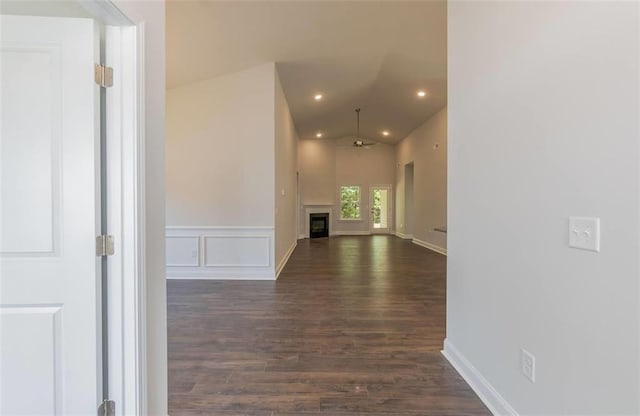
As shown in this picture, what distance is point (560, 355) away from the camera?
1.30 meters

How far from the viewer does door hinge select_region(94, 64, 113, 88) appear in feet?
4.09

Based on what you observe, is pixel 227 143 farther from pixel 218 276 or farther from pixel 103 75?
pixel 103 75

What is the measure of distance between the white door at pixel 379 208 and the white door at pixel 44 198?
11.0m

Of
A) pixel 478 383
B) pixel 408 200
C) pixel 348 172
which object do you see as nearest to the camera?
pixel 478 383

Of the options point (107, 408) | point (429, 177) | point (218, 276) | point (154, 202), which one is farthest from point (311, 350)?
point (429, 177)

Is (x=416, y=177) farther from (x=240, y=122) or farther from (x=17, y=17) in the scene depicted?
(x=17, y=17)

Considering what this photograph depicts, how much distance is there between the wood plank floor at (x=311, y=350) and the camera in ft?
5.98

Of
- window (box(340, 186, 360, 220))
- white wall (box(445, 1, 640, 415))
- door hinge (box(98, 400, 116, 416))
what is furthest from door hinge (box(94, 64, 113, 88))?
window (box(340, 186, 360, 220))

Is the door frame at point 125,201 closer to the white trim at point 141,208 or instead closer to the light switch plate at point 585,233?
the white trim at point 141,208

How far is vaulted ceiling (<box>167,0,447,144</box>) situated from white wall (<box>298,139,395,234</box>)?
4856mm

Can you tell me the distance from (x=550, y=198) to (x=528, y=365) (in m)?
0.81

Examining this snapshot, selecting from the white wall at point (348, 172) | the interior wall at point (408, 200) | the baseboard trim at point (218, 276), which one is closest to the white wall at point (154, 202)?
the baseboard trim at point (218, 276)

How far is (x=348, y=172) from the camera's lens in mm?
11812

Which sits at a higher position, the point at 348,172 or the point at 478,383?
the point at 348,172
